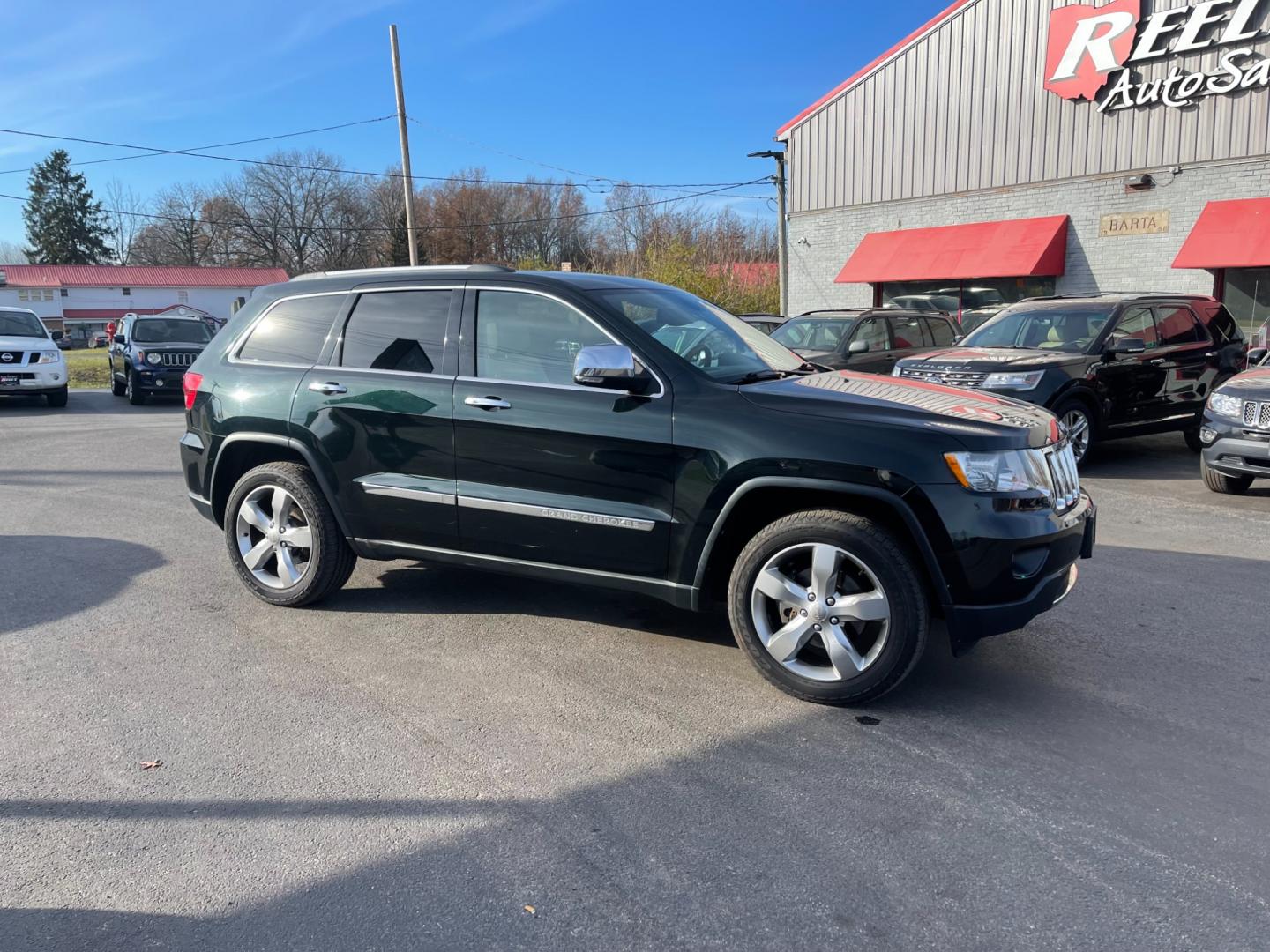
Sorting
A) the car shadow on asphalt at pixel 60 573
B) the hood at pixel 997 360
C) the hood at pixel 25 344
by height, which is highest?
the hood at pixel 25 344

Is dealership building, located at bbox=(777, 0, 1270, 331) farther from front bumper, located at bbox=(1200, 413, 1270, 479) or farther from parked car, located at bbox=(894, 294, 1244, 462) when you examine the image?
front bumper, located at bbox=(1200, 413, 1270, 479)

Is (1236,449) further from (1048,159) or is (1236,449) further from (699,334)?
(1048,159)

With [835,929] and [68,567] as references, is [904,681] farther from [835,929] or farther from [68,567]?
[68,567]

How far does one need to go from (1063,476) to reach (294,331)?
3975mm

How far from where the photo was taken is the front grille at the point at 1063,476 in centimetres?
405

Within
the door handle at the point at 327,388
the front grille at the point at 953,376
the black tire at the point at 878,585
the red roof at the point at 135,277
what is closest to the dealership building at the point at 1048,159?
the front grille at the point at 953,376

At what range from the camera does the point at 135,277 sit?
78.7m

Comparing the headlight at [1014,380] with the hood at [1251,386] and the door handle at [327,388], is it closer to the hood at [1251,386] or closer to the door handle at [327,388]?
the hood at [1251,386]

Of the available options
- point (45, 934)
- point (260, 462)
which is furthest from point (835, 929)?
point (260, 462)

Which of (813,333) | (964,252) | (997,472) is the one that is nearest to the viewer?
(997,472)

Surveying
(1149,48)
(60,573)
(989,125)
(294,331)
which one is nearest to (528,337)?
(294,331)

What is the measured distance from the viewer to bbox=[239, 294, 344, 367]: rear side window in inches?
206

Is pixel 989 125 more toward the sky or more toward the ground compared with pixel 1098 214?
more toward the sky

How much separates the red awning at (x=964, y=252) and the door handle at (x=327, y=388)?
17447 millimetres
